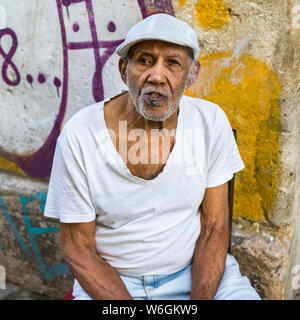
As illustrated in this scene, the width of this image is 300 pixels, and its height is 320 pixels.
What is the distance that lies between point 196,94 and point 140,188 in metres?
0.74

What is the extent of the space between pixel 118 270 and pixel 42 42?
1.49 meters

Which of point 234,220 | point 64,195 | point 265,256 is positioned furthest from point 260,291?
point 64,195

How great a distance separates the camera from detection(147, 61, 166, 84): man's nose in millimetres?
1683

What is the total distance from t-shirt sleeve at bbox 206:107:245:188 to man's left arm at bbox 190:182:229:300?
46 millimetres

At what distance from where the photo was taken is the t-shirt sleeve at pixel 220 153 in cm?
192

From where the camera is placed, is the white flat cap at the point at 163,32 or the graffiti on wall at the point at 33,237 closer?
the white flat cap at the point at 163,32

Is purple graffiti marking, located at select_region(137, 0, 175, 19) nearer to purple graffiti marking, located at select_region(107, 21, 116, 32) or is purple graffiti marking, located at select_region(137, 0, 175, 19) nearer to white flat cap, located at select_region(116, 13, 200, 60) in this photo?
purple graffiti marking, located at select_region(107, 21, 116, 32)

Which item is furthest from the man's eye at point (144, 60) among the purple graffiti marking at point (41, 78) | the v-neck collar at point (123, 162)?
the purple graffiti marking at point (41, 78)

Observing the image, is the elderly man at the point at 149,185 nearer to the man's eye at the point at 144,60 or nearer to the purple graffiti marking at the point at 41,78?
the man's eye at the point at 144,60

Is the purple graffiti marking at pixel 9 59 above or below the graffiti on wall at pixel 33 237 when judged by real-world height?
above

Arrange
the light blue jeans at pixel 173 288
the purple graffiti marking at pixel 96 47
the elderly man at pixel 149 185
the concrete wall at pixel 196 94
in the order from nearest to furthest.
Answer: the elderly man at pixel 149 185 → the light blue jeans at pixel 173 288 → the concrete wall at pixel 196 94 → the purple graffiti marking at pixel 96 47

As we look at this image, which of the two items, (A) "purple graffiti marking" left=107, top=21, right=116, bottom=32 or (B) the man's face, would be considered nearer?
(B) the man's face

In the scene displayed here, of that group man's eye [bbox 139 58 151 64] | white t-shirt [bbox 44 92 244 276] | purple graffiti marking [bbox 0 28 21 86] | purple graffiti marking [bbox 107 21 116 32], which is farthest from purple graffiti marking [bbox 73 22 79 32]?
man's eye [bbox 139 58 151 64]

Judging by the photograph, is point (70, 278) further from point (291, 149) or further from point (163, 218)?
point (291, 149)
